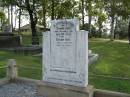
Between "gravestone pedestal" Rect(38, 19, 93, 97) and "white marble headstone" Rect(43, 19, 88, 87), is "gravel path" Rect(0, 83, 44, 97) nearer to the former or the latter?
"gravestone pedestal" Rect(38, 19, 93, 97)

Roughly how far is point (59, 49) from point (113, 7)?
2619 centimetres

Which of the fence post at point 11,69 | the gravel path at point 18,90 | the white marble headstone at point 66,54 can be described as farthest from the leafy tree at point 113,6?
the white marble headstone at point 66,54

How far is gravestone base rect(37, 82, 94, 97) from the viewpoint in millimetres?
6713

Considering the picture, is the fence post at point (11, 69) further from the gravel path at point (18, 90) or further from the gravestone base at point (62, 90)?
the gravestone base at point (62, 90)

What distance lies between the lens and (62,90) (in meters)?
6.95

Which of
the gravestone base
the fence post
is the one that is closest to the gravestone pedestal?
the gravestone base

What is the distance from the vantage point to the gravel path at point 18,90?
7320 millimetres

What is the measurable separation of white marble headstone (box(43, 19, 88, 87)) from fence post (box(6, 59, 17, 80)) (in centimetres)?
163

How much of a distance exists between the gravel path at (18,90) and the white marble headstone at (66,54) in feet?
2.24

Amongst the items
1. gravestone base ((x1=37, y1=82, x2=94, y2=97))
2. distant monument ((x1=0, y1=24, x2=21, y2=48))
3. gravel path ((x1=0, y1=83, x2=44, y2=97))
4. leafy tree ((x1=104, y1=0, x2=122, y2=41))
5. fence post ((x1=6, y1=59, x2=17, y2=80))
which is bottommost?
gravel path ((x1=0, y1=83, x2=44, y2=97))

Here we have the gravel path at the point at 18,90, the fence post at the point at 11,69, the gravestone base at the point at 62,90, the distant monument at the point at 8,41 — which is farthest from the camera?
the distant monument at the point at 8,41

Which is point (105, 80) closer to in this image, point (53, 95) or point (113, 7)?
point (53, 95)

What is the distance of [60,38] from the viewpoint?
22.8 feet

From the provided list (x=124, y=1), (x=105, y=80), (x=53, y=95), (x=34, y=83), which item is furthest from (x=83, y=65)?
(x=124, y=1)
